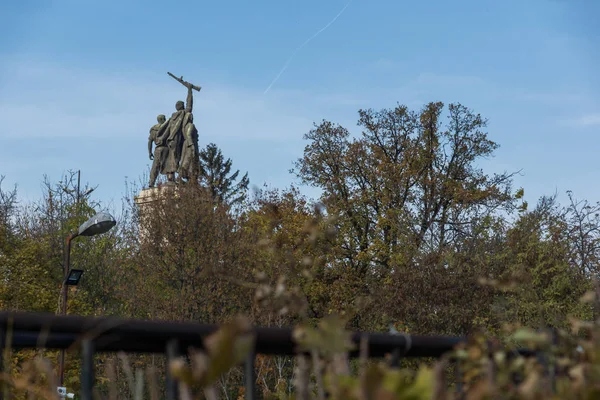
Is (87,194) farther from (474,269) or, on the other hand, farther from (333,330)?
(333,330)

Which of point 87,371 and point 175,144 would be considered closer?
point 87,371

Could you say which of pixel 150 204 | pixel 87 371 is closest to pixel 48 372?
pixel 87 371

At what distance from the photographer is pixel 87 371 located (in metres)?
1.71

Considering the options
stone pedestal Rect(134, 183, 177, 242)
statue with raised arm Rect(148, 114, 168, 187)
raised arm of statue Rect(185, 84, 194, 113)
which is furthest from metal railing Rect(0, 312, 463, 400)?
raised arm of statue Rect(185, 84, 194, 113)

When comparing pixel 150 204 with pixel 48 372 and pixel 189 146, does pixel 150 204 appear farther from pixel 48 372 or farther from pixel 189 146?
pixel 48 372

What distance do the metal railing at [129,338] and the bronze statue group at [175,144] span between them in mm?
36873

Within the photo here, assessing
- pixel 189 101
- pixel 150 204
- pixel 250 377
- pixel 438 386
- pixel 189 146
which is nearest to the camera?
pixel 438 386

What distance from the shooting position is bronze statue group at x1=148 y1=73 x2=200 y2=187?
129 ft

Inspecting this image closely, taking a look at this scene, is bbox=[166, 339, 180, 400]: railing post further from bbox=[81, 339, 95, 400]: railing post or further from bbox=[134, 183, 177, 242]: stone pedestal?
bbox=[134, 183, 177, 242]: stone pedestal

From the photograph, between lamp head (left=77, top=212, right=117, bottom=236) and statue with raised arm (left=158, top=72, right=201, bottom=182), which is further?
statue with raised arm (left=158, top=72, right=201, bottom=182)

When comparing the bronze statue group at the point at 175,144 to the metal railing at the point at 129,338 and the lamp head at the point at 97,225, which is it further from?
the metal railing at the point at 129,338

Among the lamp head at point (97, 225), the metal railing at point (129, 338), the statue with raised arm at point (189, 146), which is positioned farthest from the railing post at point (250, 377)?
the statue with raised arm at point (189, 146)

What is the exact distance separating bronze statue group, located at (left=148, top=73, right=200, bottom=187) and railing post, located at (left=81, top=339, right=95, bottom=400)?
37.2m

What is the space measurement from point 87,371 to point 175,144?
38.5 m
